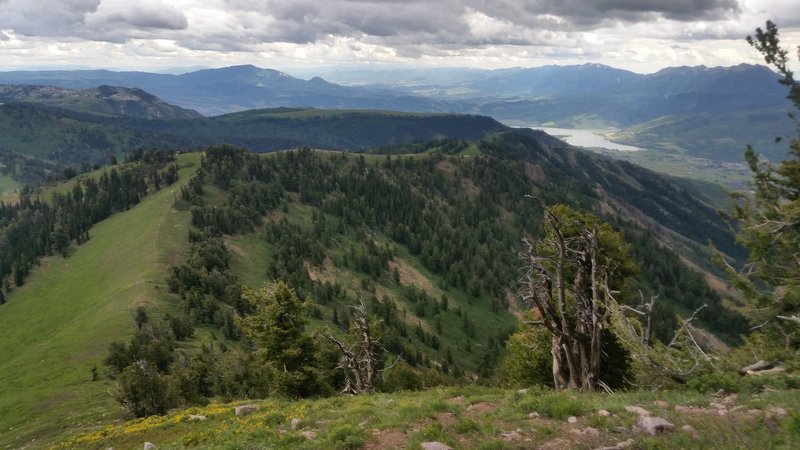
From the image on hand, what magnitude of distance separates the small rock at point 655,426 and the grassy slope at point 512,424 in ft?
1.07

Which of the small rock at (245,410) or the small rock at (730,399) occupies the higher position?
the small rock at (730,399)

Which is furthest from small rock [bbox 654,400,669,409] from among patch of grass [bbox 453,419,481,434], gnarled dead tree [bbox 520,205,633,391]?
patch of grass [bbox 453,419,481,434]

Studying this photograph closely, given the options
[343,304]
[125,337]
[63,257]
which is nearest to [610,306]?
[125,337]

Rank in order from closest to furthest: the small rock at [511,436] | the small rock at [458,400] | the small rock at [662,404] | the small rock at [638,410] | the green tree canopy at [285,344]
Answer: the small rock at [511,436]
the small rock at [638,410]
the small rock at [662,404]
the small rock at [458,400]
the green tree canopy at [285,344]

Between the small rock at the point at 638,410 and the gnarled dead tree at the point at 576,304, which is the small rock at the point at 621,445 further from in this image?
the gnarled dead tree at the point at 576,304

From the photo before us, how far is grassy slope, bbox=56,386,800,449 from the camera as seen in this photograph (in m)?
15.2

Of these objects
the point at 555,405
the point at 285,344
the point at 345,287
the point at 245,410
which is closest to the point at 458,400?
the point at 555,405

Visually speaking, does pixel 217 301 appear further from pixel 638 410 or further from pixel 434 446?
pixel 638 410

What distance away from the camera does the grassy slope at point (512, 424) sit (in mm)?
15195

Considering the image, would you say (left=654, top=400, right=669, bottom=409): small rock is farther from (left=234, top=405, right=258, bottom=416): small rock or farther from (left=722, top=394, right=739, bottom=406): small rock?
(left=234, top=405, right=258, bottom=416): small rock

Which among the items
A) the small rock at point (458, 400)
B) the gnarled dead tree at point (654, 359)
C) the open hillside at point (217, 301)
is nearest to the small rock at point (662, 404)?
the gnarled dead tree at point (654, 359)

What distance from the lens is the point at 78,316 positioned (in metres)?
98.1

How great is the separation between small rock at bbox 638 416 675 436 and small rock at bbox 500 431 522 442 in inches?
167

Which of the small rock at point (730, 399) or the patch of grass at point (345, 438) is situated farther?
the patch of grass at point (345, 438)
